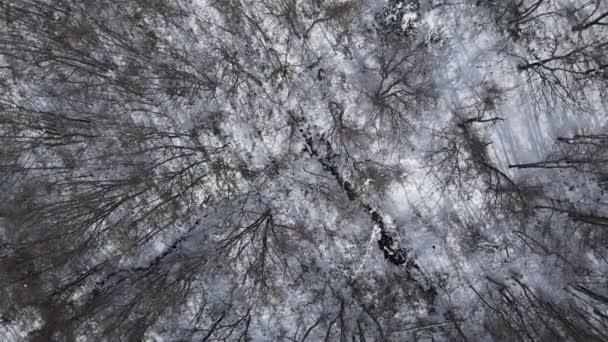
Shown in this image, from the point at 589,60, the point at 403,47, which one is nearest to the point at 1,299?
the point at 403,47

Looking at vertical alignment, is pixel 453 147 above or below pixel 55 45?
below

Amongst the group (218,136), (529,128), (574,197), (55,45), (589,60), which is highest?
(55,45)

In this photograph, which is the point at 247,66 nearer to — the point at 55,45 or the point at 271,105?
the point at 271,105

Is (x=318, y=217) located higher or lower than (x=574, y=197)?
higher

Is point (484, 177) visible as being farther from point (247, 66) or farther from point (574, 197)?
point (247, 66)

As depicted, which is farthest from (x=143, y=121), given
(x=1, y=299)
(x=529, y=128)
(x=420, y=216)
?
(x=529, y=128)

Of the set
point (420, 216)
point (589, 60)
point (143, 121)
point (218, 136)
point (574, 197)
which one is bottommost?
point (574, 197)
